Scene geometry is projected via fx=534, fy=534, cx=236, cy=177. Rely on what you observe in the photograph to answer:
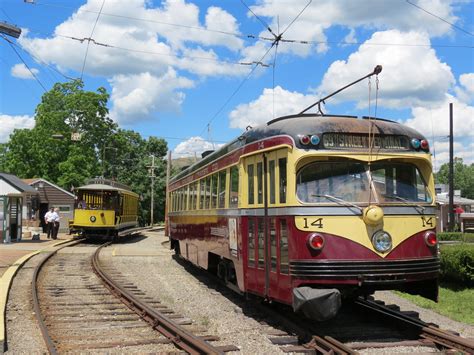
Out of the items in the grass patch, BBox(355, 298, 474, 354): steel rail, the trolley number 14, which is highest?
the trolley number 14

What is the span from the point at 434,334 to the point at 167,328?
3559 mm

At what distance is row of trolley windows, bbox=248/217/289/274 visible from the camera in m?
7.10

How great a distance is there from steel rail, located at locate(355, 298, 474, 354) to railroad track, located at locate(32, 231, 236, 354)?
8.34 ft

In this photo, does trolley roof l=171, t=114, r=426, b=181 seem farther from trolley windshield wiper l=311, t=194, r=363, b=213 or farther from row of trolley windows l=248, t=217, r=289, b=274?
row of trolley windows l=248, t=217, r=289, b=274

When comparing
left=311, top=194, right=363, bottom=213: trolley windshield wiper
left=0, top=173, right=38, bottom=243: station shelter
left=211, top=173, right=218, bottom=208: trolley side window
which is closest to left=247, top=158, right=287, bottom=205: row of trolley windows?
left=311, top=194, right=363, bottom=213: trolley windshield wiper

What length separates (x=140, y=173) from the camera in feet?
222

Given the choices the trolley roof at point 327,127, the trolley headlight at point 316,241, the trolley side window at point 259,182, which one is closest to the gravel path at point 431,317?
the trolley headlight at point 316,241

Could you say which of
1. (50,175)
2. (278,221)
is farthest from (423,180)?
(50,175)

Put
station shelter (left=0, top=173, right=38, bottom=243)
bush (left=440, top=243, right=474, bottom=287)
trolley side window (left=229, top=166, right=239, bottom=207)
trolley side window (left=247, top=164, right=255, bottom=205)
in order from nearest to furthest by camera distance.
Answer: trolley side window (left=247, top=164, right=255, bottom=205) < trolley side window (left=229, top=166, right=239, bottom=207) < bush (left=440, top=243, right=474, bottom=287) < station shelter (left=0, top=173, right=38, bottom=243)

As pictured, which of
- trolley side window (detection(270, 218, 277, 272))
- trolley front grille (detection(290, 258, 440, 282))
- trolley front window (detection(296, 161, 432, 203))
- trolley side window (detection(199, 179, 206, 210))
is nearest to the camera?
trolley front grille (detection(290, 258, 440, 282))

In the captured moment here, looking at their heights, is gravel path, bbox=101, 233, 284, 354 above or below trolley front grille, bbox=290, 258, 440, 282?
below

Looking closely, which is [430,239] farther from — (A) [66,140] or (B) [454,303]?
(A) [66,140]

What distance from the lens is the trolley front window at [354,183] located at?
6.95 meters

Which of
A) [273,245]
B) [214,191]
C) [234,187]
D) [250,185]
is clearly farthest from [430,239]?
[214,191]
